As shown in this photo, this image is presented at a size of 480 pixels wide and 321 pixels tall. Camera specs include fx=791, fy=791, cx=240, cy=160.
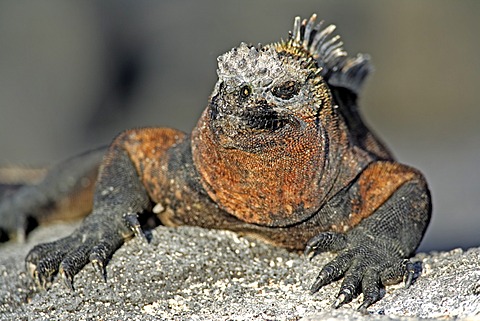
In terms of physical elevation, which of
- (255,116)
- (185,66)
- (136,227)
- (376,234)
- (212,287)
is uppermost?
(255,116)

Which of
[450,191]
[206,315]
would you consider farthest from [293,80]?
[450,191]

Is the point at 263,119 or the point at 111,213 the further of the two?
the point at 111,213

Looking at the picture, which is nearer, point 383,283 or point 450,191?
point 383,283

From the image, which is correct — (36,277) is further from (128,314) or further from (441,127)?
(441,127)

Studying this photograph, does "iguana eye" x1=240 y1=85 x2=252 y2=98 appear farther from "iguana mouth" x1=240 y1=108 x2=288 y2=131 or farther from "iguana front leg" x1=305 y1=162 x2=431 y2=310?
"iguana front leg" x1=305 y1=162 x2=431 y2=310

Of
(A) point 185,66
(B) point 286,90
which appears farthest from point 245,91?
(A) point 185,66

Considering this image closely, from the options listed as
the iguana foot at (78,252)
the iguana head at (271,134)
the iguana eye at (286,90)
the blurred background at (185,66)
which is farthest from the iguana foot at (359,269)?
the blurred background at (185,66)

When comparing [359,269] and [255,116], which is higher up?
[255,116]

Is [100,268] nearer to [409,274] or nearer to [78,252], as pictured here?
[78,252]
